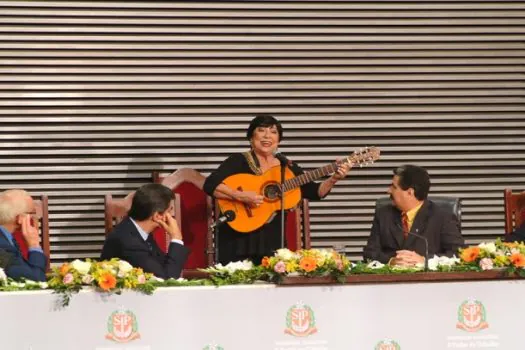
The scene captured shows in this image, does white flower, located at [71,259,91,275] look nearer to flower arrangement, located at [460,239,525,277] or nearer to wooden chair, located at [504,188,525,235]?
flower arrangement, located at [460,239,525,277]

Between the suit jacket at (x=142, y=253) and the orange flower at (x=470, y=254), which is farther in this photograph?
the suit jacket at (x=142, y=253)

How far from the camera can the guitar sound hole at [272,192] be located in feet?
22.8

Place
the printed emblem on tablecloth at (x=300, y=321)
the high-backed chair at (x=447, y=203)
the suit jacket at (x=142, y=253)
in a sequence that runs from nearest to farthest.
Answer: the printed emblem on tablecloth at (x=300, y=321)
the suit jacket at (x=142, y=253)
the high-backed chair at (x=447, y=203)

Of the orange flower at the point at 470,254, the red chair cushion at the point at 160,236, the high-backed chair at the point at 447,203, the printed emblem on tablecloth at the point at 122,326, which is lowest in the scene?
the printed emblem on tablecloth at the point at 122,326

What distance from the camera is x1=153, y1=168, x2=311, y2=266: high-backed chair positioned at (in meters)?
7.20

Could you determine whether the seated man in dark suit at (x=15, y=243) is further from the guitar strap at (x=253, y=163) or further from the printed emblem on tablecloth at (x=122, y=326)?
the guitar strap at (x=253, y=163)

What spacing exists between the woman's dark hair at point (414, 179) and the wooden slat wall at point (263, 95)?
174 centimetres

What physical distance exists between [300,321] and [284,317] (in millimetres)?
66

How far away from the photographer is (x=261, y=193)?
698cm

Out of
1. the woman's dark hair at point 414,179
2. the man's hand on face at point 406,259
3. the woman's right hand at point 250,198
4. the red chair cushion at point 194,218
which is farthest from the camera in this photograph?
the red chair cushion at point 194,218

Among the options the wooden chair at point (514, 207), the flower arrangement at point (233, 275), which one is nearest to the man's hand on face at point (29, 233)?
the flower arrangement at point (233, 275)

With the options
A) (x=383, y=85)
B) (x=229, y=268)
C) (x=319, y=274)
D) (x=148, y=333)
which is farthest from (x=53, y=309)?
(x=383, y=85)

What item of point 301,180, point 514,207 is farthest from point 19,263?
point 514,207

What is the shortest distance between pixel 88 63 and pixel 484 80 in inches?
105
